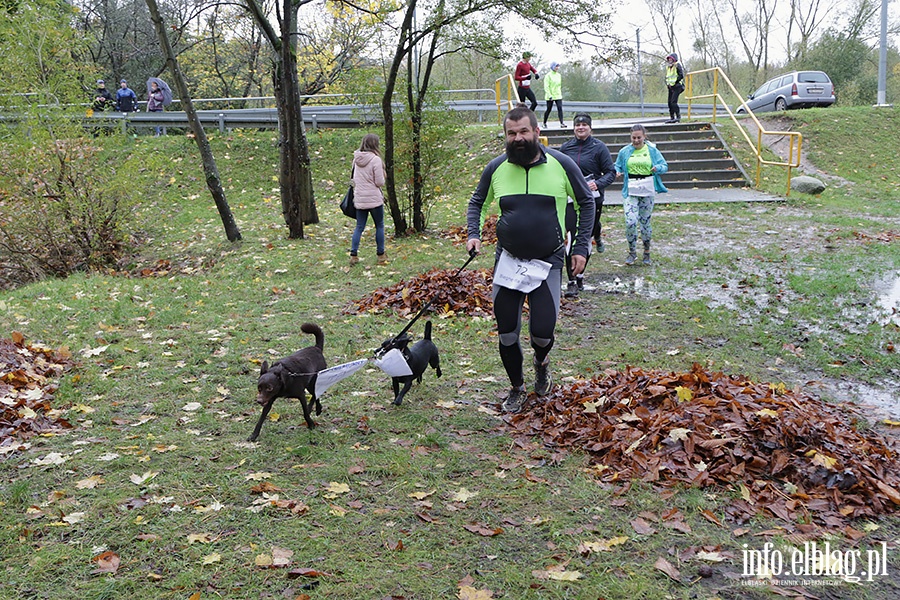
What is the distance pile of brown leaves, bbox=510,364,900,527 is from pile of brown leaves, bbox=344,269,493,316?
3256 millimetres

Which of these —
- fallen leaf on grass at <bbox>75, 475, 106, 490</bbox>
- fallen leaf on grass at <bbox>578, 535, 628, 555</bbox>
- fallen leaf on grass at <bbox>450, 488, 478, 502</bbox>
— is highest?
fallen leaf on grass at <bbox>75, 475, 106, 490</bbox>

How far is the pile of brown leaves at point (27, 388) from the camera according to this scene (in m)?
5.17

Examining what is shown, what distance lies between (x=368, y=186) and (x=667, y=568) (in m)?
8.94

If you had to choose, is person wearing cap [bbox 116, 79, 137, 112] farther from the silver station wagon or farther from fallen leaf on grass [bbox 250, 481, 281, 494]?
fallen leaf on grass [bbox 250, 481, 281, 494]

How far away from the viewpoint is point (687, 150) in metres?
19.6

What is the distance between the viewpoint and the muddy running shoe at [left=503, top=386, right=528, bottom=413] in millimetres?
5473

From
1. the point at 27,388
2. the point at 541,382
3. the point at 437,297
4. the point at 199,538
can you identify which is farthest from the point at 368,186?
the point at 199,538

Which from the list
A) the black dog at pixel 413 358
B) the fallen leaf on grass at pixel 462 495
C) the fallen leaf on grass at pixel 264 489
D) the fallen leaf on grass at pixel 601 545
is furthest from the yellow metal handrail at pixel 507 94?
the fallen leaf on grass at pixel 601 545

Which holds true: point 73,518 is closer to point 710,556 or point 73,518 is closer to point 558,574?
point 558,574

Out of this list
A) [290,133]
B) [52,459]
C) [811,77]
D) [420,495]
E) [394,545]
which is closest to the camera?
[394,545]

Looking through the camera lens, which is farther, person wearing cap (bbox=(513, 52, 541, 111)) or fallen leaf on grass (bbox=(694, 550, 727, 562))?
person wearing cap (bbox=(513, 52, 541, 111))

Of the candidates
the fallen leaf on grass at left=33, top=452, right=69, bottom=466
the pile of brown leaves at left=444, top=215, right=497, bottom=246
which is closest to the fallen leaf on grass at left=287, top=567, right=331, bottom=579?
the fallen leaf on grass at left=33, top=452, right=69, bottom=466

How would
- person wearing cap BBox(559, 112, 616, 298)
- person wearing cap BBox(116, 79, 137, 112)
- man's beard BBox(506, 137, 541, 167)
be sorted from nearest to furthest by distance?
1. man's beard BBox(506, 137, 541, 167)
2. person wearing cap BBox(559, 112, 616, 298)
3. person wearing cap BBox(116, 79, 137, 112)

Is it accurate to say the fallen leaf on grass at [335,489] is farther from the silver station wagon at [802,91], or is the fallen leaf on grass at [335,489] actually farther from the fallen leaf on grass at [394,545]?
the silver station wagon at [802,91]
